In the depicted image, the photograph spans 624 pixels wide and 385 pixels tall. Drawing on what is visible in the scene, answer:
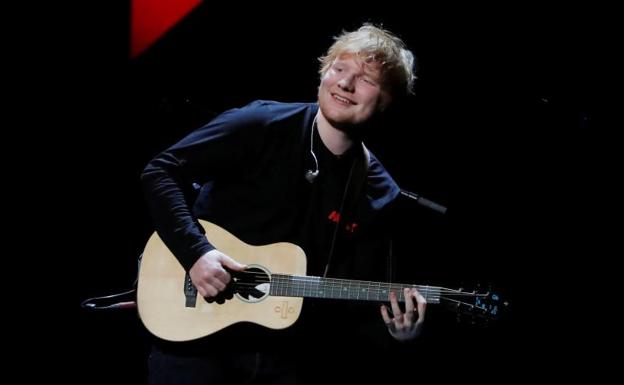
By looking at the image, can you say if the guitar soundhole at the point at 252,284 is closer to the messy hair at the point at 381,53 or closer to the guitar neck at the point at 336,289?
the guitar neck at the point at 336,289

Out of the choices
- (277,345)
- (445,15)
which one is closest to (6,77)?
(277,345)

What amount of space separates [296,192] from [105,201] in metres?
1.31

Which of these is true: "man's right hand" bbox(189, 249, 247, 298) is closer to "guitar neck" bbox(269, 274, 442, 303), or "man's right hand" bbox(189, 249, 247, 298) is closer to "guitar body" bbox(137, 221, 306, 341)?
"guitar body" bbox(137, 221, 306, 341)

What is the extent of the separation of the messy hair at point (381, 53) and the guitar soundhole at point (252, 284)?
3.70 feet

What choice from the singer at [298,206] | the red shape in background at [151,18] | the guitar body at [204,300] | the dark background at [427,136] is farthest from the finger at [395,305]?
the red shape in background at [151,18]

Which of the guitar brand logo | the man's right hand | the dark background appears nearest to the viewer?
the man's right hand

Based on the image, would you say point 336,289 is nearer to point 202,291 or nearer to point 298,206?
point 298,206

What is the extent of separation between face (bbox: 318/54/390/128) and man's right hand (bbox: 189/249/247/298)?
0.91 meters

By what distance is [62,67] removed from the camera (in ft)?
9.29

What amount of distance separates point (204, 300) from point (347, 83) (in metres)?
1.21

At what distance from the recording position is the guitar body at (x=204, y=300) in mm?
2061

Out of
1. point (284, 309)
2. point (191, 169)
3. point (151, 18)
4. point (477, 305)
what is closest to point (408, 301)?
point (477, 305)

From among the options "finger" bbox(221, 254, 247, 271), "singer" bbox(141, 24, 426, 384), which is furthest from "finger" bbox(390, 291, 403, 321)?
"finger" bbox(221, 254, 247, 271)

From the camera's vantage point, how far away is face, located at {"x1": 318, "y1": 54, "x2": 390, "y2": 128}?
240 cm
